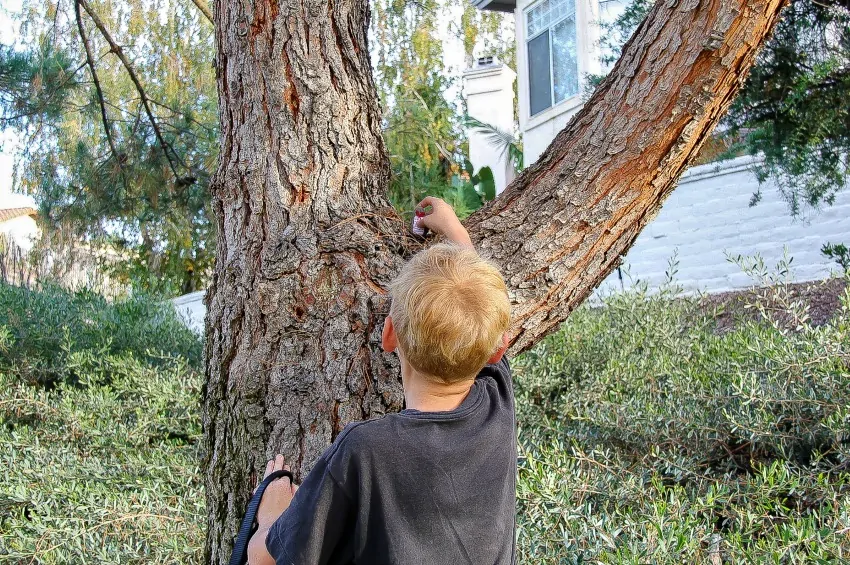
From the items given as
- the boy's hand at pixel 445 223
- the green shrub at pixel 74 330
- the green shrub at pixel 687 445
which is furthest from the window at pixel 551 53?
the boy's hand at pixel 445 223

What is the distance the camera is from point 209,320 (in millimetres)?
2295

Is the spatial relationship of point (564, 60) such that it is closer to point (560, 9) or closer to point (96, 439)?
point (560, 9)

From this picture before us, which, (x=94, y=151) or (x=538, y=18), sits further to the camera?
(x=538, y=18)

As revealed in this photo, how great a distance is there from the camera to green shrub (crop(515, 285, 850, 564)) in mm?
2332

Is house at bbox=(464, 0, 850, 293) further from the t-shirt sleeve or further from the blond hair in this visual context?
the t-shirt sleeve

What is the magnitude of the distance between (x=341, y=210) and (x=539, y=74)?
1151cm

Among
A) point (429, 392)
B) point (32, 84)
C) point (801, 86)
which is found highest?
point (32, 84)

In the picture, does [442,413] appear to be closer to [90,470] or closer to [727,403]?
[727,403]

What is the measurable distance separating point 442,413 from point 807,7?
14.9ft

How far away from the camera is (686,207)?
9.31 metres

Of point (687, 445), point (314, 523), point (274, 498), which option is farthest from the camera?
point (687, 445)

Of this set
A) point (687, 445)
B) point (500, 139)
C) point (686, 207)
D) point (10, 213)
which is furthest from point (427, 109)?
point (10, 213)

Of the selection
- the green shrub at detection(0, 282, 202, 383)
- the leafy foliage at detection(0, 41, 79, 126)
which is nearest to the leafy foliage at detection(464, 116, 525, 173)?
the green shrub at detection(0, 282, 202, 383)

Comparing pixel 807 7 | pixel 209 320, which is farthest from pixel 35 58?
pixel 807 7
